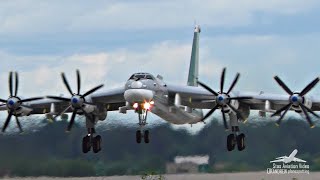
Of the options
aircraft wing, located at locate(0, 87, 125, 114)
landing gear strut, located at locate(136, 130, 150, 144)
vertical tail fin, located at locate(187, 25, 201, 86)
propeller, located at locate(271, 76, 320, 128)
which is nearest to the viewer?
propeller, located at locate(271, 76, 320, 128)

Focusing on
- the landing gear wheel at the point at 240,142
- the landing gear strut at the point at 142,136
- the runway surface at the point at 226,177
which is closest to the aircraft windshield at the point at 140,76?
the landing gear strut at the point at 142,136

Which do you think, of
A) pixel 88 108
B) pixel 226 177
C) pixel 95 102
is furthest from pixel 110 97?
pixel 226 177

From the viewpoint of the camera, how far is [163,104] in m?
55.4

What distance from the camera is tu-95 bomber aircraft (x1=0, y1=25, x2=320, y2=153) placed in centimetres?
5453

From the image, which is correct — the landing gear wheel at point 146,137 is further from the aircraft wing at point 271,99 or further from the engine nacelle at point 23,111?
the engine nacelle at point 23,111

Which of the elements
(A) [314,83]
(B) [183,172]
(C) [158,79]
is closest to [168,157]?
(B) [183,172]

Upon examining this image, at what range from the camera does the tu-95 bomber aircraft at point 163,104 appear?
54531 millimetres

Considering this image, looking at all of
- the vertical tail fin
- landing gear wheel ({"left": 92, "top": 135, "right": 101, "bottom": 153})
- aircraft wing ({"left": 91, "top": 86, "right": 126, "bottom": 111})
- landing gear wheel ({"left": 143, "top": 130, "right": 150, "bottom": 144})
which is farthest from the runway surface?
the vertical tail fin

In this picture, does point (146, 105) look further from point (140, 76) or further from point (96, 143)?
point (96, 143)

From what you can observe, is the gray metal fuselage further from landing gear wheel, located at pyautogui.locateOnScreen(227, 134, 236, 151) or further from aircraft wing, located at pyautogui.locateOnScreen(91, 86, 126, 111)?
landing gear wheel, located at pyautogui.locateOnScreen(227, 134, 236, 151)

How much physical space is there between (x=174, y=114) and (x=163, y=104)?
1059mm

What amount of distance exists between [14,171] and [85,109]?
5398 mm

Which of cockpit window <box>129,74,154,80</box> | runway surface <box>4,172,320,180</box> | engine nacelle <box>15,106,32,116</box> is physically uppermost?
cockpit window <box>129,74,154,80</box>

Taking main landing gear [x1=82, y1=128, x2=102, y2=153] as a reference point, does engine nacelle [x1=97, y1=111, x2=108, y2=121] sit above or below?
above
